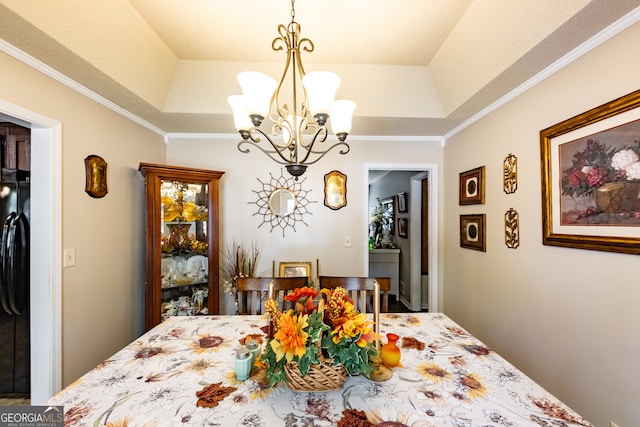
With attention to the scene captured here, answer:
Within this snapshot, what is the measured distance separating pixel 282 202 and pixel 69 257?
1670mm

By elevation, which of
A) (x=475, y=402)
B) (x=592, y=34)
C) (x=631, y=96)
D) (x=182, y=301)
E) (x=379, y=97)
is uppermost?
(x=379, y=97)

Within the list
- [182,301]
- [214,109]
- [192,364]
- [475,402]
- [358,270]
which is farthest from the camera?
[358,270]

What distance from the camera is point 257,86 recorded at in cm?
115

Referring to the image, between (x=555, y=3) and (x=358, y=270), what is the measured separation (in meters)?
2.34

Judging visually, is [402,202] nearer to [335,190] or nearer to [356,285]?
[335,190]

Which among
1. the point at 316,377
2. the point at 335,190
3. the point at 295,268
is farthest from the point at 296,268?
the point at 316,377

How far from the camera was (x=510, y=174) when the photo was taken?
1835 mm

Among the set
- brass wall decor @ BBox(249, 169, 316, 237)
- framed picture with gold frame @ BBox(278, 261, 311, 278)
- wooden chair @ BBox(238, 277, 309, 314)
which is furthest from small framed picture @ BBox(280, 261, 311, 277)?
wooden chair @ BBox(238, 277, 309, 314)

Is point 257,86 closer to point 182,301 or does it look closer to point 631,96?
point 631,96

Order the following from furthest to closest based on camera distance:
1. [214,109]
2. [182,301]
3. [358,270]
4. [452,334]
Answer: [358,270] < [182,301] < [214,109] < [452,334]

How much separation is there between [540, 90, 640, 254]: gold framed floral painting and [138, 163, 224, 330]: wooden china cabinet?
248cm

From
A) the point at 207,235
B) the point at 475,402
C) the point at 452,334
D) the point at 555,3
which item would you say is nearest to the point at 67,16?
the point at 207,235

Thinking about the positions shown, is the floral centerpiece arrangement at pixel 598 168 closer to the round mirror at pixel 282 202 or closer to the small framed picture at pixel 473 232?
the small framed picture at pixel 473 232

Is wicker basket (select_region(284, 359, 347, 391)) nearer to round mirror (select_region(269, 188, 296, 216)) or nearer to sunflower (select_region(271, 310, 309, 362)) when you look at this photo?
sunflower (select_region(271, 310, 309, 362))
